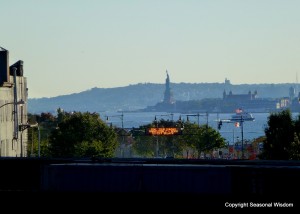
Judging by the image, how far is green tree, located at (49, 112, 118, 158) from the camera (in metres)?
168

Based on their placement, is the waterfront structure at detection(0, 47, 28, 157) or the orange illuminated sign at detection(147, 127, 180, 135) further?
the orange illuminated sign at detection(147, 127, 180, 135)

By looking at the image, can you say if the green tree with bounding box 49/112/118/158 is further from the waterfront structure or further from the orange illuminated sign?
the waterfront structure

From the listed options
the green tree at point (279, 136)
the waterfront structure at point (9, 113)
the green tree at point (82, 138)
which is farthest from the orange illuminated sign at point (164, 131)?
the green tree at point (279, 136)

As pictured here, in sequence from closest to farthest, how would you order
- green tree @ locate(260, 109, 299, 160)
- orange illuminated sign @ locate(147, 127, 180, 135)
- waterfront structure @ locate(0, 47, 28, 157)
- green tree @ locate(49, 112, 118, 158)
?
1. green tree @ locate(260, 109, 299, 160)
2. waterfront structure @ locate(0, 47, 28, 157)
3. green tree @ locate(49, 112, 118, 158)
4. orange illuminated sign @ locate(147, 127, 180, 135)

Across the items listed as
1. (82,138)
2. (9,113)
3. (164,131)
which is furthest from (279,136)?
(164,131)

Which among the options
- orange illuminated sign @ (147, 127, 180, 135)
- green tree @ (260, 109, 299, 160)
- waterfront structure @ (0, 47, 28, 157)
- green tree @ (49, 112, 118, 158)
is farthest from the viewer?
orange illuminated sign @ (147, 127, 180, 135)

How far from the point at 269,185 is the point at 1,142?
83629 millimetres

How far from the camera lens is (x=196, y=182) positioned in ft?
172

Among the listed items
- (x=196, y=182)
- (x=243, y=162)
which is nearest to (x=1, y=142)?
(x=243, y=162)

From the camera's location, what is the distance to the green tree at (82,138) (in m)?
168

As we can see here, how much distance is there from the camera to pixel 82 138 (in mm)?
176000

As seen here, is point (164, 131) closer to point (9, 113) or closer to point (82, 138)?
point (82, 138)

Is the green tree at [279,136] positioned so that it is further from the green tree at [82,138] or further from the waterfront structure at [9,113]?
the green tree at [82,138]

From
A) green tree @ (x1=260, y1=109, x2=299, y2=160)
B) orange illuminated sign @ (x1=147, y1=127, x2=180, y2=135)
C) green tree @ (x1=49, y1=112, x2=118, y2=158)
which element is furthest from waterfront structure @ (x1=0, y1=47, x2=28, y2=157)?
orange illuminated sign @ (x1=147, y1=127, x2=180, y2=135)
